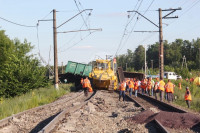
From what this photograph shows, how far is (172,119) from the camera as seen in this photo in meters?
10.3

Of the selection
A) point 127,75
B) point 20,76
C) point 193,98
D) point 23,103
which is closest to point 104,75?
point 20,76

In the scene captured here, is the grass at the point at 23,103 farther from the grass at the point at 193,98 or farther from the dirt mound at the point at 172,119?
the grass at the point at 193,98

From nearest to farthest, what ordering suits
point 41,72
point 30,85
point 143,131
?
point 143,131
point 30,85
point 41,72

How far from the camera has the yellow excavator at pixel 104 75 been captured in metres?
30.0

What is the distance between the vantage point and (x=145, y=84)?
96.7 ft

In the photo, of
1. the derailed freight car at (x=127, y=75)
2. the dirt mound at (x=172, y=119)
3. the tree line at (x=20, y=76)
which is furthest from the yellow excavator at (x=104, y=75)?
the dirt mound at (x=172, y=119)

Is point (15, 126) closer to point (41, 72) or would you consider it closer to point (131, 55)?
point (41, 72)

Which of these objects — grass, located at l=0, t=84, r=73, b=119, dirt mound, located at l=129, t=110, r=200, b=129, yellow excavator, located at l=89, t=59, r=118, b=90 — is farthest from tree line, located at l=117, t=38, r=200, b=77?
dirt mound, located at l=129, t=110, r=200, b=129

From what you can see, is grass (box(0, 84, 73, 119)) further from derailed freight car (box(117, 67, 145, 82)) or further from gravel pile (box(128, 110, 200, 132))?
derailed freight car (box(117, 67, 145, 82))

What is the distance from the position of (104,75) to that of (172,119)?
20022 millimetres

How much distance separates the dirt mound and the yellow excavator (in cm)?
1869

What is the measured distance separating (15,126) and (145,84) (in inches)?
773

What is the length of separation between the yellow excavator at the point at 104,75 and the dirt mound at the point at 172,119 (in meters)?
18.7

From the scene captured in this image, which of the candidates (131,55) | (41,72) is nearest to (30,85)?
(41,72)
